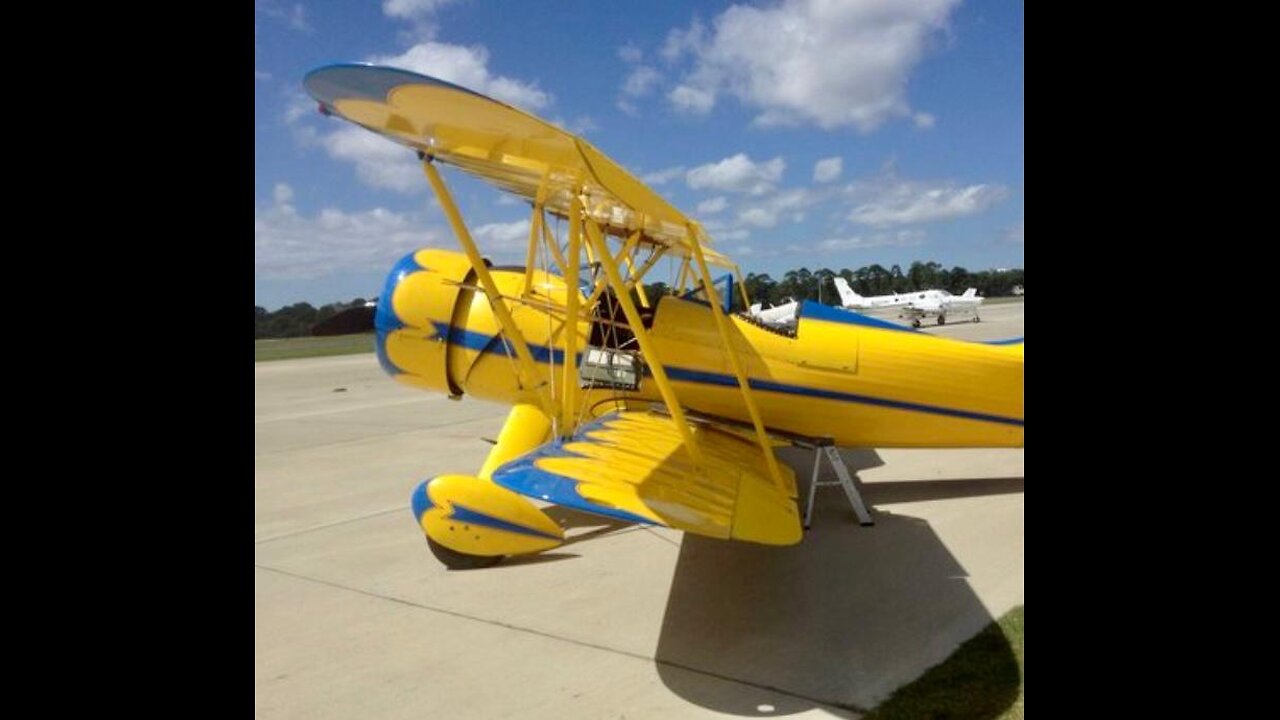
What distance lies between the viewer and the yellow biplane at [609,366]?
12.5ft

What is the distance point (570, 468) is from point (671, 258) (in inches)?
155

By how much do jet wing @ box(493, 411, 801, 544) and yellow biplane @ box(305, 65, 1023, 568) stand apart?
2cm

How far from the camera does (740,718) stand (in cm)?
306

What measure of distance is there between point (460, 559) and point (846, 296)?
51815 mm

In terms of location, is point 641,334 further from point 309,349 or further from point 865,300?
point 865,300

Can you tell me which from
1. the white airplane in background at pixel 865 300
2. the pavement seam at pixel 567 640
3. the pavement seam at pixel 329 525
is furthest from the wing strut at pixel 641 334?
the white airplane in background at pixel 865 300

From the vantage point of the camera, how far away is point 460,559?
510 cm

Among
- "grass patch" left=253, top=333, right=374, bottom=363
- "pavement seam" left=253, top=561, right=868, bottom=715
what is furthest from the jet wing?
"grass patch" left=253, top=333, right=374, bottom=363

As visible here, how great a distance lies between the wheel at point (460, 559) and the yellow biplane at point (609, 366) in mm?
15

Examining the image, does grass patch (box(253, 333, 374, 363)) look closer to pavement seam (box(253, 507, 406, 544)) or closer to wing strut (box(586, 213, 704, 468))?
pavement seam (box(253, 507, 406, 544))

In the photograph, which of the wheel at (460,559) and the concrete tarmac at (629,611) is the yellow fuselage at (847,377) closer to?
the concrete tarmac at (629,611)
